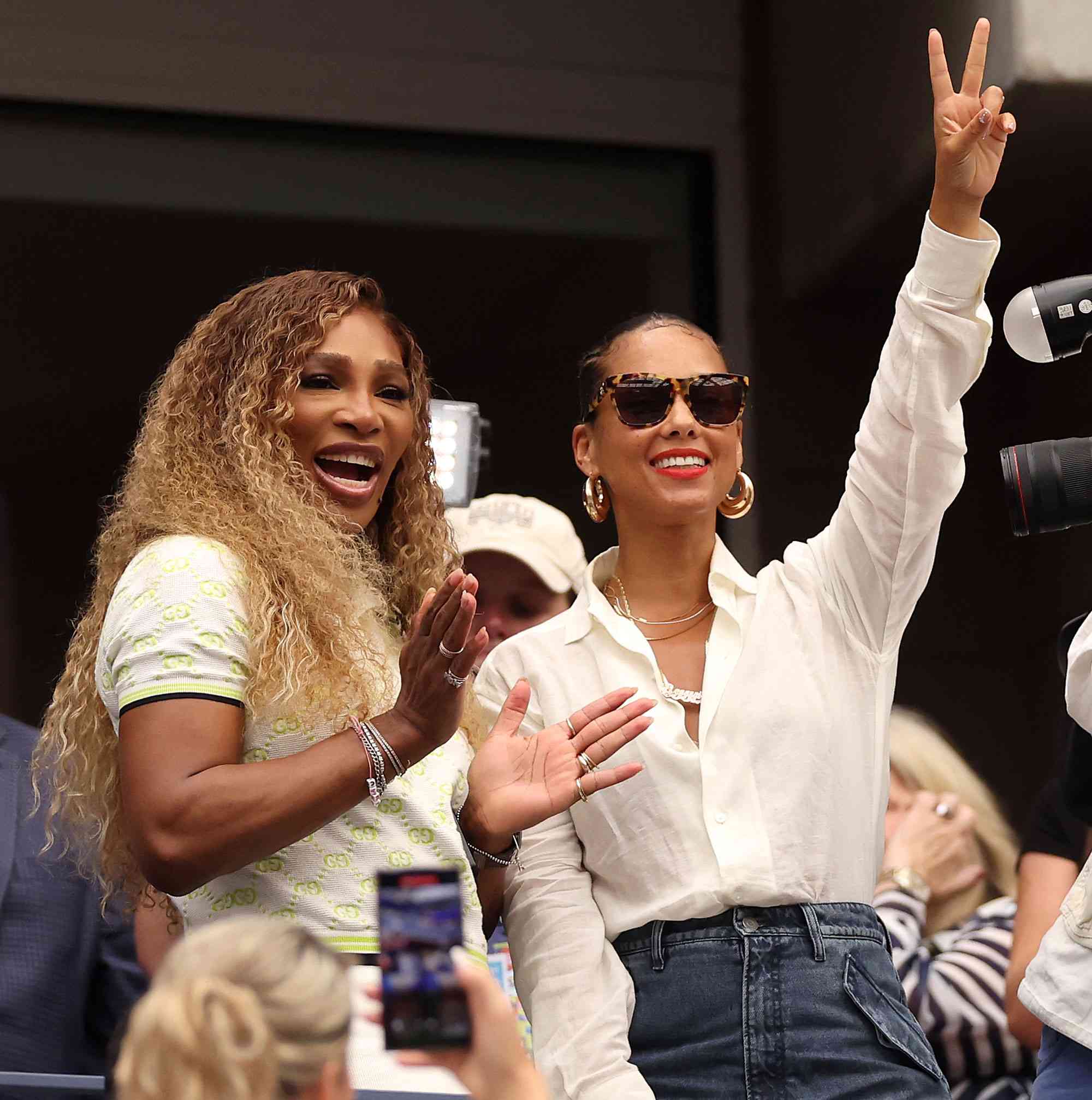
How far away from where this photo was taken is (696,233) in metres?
5.48

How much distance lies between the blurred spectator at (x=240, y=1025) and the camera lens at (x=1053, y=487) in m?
1.30

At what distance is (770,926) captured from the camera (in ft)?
8.13

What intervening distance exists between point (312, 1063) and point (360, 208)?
13.9ft

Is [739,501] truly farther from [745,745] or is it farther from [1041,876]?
[1041,876]

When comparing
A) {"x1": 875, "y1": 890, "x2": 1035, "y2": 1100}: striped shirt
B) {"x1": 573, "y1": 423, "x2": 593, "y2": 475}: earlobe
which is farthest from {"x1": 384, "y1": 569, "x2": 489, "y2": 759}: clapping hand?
{"x1": 875, "y1": 890, "x2": 1035, "y2": 1100}: striped shirt

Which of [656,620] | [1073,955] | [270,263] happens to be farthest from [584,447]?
[270,263]

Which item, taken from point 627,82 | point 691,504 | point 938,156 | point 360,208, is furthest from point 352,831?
point 627,82

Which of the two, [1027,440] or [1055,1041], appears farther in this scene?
[1027,440]

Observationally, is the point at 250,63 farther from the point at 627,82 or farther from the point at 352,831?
the point at 352,831

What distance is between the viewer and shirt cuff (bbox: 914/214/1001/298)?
2.56 meters

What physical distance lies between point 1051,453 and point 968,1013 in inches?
85.7

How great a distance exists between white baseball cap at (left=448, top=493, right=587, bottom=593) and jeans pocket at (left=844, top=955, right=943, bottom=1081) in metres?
1.73

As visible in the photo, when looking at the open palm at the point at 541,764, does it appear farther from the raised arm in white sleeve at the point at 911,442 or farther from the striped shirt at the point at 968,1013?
the striped shirt at the point at 968,1013

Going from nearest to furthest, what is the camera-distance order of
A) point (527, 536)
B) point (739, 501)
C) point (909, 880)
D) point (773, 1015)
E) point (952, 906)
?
point (773, 1015)
point (739, 501)
point (527, 536)
point (909, 880)
point (952, 906)
